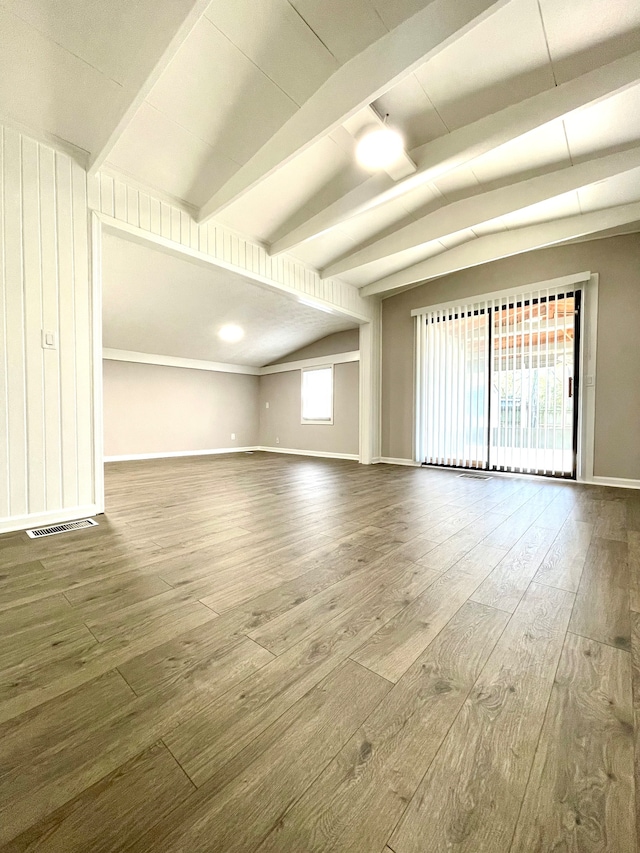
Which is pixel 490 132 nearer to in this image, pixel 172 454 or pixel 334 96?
pixel 334 96

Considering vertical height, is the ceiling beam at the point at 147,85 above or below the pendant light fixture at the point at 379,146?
below

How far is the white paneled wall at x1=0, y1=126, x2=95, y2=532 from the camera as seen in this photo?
2324 millimetres

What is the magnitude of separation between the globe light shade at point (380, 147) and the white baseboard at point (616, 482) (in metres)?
3.96

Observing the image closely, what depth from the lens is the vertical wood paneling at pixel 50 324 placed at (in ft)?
8.07

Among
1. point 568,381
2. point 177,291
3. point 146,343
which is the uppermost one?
point 177,291

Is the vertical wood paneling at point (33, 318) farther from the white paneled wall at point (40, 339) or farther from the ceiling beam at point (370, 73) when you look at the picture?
the ceiling beam at point (370, 73)

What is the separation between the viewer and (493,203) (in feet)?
10.7

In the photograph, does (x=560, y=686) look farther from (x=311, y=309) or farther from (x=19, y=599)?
(x=311, y=309)

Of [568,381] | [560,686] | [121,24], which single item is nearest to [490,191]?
[568,381]

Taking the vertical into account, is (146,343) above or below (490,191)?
below

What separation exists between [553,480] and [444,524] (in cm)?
257

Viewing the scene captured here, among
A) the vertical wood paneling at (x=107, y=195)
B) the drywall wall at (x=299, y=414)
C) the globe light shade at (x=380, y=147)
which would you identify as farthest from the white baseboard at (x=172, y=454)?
the globe light shade at (x=380, y=147)

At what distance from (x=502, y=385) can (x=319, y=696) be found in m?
4.48

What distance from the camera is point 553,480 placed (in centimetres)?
417
